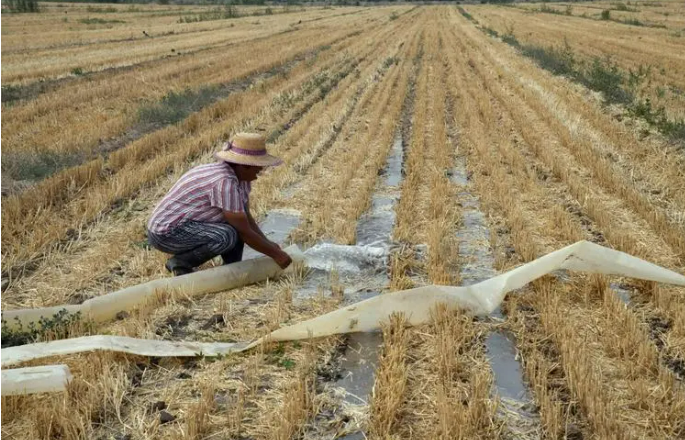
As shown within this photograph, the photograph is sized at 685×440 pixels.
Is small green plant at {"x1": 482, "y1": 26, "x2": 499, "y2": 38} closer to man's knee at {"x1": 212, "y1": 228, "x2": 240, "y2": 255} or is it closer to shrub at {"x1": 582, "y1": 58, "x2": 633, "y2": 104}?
shrub at {"x1": 582, "y1": 58, "x2": 633, "y2": 104}

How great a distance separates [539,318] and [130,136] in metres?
8.05

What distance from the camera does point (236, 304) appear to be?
4.93 meters

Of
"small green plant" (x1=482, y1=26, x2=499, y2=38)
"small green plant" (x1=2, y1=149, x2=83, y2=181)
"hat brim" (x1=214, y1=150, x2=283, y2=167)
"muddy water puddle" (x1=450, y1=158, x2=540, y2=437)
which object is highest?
"small green plant" (x1=482, y1=26, x2=499, y2=38)

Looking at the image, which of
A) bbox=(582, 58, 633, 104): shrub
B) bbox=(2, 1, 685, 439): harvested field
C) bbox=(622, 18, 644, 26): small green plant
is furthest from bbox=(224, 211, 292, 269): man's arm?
bbox=(622, 18, 644, 26): small green plant

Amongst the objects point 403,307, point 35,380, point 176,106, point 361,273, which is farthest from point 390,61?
point 35,380

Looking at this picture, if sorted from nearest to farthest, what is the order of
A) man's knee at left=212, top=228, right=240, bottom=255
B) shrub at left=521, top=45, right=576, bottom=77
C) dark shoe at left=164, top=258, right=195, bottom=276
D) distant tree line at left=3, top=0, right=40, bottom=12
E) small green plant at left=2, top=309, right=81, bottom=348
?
small green plant at left=2, top=309, right=81, bottom=348, man's knee at left=212, top=228, right=240, bottom=255, dark shoe at left=164, top=258, right=195, bottom=276, shrub at left=521, top=45, right=576, bottom=77, distant tree line at left=3, top=0, right=40, bottom=12

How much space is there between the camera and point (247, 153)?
492 centimetres

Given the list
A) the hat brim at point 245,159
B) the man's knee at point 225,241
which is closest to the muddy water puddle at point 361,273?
the man's knee at point 225,241

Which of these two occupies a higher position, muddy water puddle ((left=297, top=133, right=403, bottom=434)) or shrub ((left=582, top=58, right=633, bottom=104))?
shrub ((left=582, top=58, right=633, bottom=104))

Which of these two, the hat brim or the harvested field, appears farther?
the hat brim

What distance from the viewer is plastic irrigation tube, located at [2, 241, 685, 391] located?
3.91 m

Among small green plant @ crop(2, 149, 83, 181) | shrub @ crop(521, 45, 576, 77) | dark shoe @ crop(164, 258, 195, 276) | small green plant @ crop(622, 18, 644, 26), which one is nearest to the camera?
dark shoe @ crop(164, 258, 195, 276)

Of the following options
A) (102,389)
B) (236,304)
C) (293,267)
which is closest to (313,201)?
(293,267)

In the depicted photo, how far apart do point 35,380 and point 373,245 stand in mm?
3376
